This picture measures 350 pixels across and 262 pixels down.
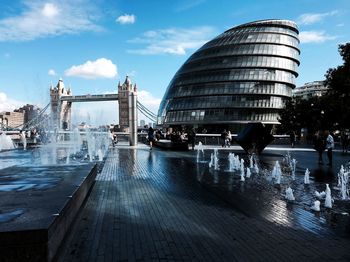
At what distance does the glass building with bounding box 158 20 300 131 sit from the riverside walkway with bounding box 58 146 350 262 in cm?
6657

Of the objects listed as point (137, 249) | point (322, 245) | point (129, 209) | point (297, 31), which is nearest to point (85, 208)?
point (129, 209)

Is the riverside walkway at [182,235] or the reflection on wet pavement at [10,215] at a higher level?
the reflection on wet pavement at [10,215]

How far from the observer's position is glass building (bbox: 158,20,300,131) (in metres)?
74.2

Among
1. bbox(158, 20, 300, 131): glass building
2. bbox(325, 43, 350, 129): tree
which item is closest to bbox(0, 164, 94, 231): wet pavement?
bbox(325, 43, 350, 129): tree

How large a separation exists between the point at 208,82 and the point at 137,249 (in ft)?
234

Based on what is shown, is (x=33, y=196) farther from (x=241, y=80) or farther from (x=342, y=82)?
(x=241, y=80)

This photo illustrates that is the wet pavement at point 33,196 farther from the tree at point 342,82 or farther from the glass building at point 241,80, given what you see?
the glass building at point 241,80

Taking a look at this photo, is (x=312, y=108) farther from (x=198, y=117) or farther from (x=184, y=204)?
(x=184, y=204)

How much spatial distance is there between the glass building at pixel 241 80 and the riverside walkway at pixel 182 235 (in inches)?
2621

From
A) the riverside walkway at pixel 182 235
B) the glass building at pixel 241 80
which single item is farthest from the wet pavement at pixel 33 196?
the glass building at pixel 241 80

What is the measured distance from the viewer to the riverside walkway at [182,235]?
5.03 m

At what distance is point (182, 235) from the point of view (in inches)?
233

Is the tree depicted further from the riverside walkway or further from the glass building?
the glass building

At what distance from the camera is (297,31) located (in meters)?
84.1
